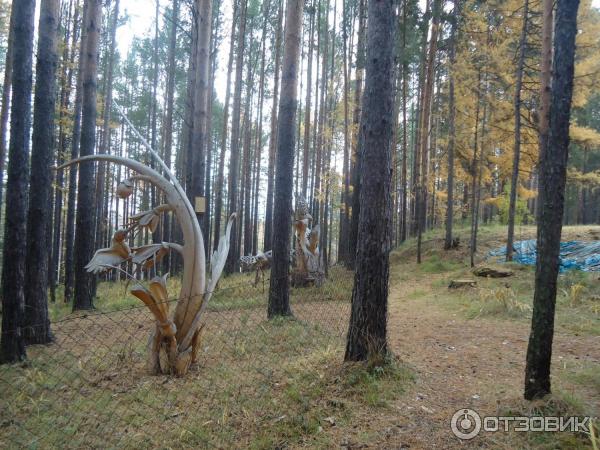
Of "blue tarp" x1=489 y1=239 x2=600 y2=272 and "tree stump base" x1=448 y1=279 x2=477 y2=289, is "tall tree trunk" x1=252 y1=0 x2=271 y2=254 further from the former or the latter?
"blue tarp" x1=489 y1=239 x2=600 y2=272

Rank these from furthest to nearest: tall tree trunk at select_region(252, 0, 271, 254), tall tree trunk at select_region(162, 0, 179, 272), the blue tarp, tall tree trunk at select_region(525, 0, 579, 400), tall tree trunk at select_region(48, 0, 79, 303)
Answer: tall tree trunk at select_region(252, 0, 271, 254) < tall tree trunk at select_region(162, 0, 179, 272) < tall tree trunk at select_region(48, 0, 79, 303) < the blue tarp < tall tree trunk at select_region(525, 0, 579, 400)

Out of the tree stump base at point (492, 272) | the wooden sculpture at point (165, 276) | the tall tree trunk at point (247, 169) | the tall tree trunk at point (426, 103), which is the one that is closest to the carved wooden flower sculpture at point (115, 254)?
the wooden sculpture at point (165, 276)

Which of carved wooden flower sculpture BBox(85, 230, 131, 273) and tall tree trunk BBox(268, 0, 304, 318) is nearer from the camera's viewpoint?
carved wooden flower sculpture BBox(85, 230, 131, 273)

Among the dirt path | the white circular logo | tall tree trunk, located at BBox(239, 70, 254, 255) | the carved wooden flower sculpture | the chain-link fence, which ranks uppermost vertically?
tall tree trunk, located at BBox(239, 70, 254, 255)

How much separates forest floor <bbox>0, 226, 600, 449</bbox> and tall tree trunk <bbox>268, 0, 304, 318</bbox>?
622mm

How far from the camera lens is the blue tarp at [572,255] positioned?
9359mm

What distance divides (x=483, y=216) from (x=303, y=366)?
2636 centimetres

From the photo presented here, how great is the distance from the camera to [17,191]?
4719 mm

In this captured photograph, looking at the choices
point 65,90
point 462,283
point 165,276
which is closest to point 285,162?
point 165,276

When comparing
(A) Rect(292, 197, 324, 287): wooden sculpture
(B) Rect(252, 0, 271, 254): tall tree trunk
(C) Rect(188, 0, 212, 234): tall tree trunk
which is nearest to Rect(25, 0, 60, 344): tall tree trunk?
(C) Rect(188, 0, 212, 234): tall tree trunk

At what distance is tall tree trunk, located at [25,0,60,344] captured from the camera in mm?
5594

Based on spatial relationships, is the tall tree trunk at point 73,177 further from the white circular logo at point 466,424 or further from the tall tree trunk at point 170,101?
the white circular logo at point 466,424

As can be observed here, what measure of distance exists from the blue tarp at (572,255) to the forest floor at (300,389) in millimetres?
3304

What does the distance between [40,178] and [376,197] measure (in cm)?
522
